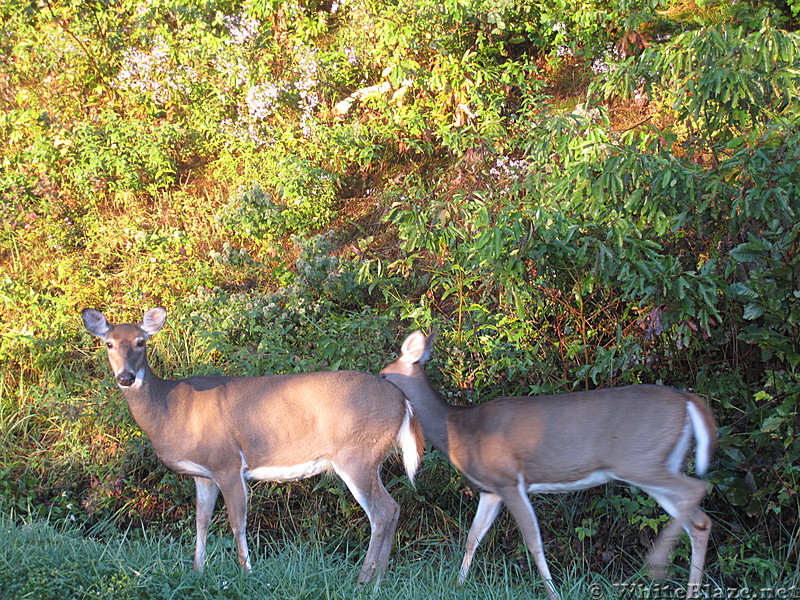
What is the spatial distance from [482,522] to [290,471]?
1129 millimetres

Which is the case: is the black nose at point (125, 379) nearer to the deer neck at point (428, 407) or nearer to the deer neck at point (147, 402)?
the deer neck at point (147, 402)

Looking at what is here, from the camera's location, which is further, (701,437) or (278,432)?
(278,432)

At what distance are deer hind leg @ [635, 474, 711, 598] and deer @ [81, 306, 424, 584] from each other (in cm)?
137

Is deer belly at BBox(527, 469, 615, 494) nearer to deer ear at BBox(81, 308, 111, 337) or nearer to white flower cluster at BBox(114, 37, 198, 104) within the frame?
deer ear at BBox(81, 308, 111, 337)

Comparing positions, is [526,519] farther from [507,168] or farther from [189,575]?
[507,168]


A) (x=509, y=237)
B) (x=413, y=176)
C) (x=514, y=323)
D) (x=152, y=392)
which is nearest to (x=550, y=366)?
(x=514, y=323)

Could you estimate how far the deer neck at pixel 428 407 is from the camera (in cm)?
489

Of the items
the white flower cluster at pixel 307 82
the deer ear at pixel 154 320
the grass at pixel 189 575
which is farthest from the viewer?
the white flower cluster at pixel 307 82

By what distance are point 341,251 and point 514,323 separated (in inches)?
117

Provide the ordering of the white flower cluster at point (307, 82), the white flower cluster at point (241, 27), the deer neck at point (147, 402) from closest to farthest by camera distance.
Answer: the deer neck at point (147, 402) → the white flower cluster at point (307, 82) → the white flower cluster at point (241, 27)

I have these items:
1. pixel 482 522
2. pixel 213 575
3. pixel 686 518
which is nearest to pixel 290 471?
pixel 213 575

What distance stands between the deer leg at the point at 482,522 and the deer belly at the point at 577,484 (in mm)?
249

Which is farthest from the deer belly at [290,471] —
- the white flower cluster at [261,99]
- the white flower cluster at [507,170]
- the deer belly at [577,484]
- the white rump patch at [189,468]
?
the white flower cluster at [261,99]

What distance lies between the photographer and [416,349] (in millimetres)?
5117
